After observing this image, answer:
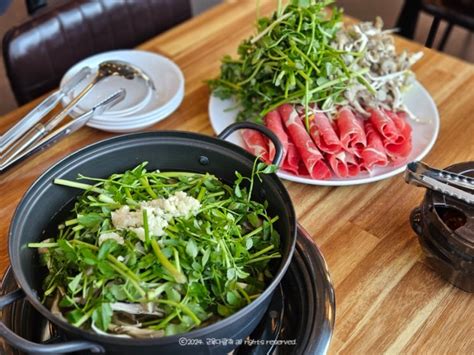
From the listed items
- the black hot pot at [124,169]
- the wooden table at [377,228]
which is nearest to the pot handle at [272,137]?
the black hot pot at [124,169]

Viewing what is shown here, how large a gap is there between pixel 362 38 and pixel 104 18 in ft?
2.57

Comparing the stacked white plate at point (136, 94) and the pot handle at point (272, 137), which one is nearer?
the pot handle at point (272, 137)

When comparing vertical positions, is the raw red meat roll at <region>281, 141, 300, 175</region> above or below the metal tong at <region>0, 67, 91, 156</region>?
below

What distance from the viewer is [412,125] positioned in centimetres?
121

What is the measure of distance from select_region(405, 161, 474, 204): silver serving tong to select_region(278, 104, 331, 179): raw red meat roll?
219 millimetres

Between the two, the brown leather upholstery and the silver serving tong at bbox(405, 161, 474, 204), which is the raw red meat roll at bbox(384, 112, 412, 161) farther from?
the brown leather upholstery

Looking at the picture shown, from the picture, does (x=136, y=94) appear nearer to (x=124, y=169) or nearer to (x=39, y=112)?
(x=39, y=112)

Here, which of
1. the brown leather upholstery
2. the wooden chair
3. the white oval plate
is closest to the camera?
the white oval plate

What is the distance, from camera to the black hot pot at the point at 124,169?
61 centimetres

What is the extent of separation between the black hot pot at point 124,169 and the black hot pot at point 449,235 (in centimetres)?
27

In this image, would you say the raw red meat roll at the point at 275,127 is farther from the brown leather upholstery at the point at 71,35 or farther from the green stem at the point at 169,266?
the brown leather upholstery at the point at 71,35

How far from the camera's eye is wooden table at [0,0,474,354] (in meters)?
0.84

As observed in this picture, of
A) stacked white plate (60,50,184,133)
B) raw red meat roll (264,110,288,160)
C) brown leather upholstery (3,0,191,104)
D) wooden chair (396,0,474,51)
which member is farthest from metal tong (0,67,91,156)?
wooden chair (396,0,474,51)

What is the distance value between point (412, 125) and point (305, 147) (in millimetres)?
303
